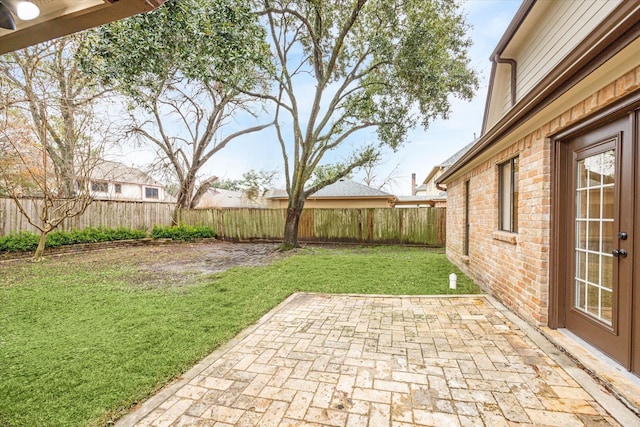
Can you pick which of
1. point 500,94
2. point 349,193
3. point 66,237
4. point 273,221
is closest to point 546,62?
point 500,94

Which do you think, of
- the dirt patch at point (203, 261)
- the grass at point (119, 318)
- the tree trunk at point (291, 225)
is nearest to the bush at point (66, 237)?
the grass at point (119, 318)

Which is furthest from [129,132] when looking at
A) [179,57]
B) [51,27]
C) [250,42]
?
[51,27]

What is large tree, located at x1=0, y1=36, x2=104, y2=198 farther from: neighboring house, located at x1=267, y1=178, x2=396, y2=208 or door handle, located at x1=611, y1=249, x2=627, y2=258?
neighboring house, located at x1=267, y1=178, x2=396, y2=208

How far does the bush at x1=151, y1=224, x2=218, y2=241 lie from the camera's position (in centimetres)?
1241

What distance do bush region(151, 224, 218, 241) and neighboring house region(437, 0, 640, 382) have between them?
12.0 m

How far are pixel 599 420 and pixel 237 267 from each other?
6822mm

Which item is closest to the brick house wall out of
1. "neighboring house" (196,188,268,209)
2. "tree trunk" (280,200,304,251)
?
"tree trunk" (280,200,304,251)

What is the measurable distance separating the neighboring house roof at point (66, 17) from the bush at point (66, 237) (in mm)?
9417

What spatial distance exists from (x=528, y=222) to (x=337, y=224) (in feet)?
31.4

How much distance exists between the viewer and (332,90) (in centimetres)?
1124

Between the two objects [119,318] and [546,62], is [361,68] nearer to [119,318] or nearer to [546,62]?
[546,62]

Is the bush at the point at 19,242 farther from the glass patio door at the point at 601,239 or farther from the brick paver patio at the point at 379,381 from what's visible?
the glass patio door at the point at 601,239

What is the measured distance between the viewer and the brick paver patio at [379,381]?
1864 millimetres

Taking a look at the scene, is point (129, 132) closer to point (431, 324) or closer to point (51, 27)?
point (51, 27)
